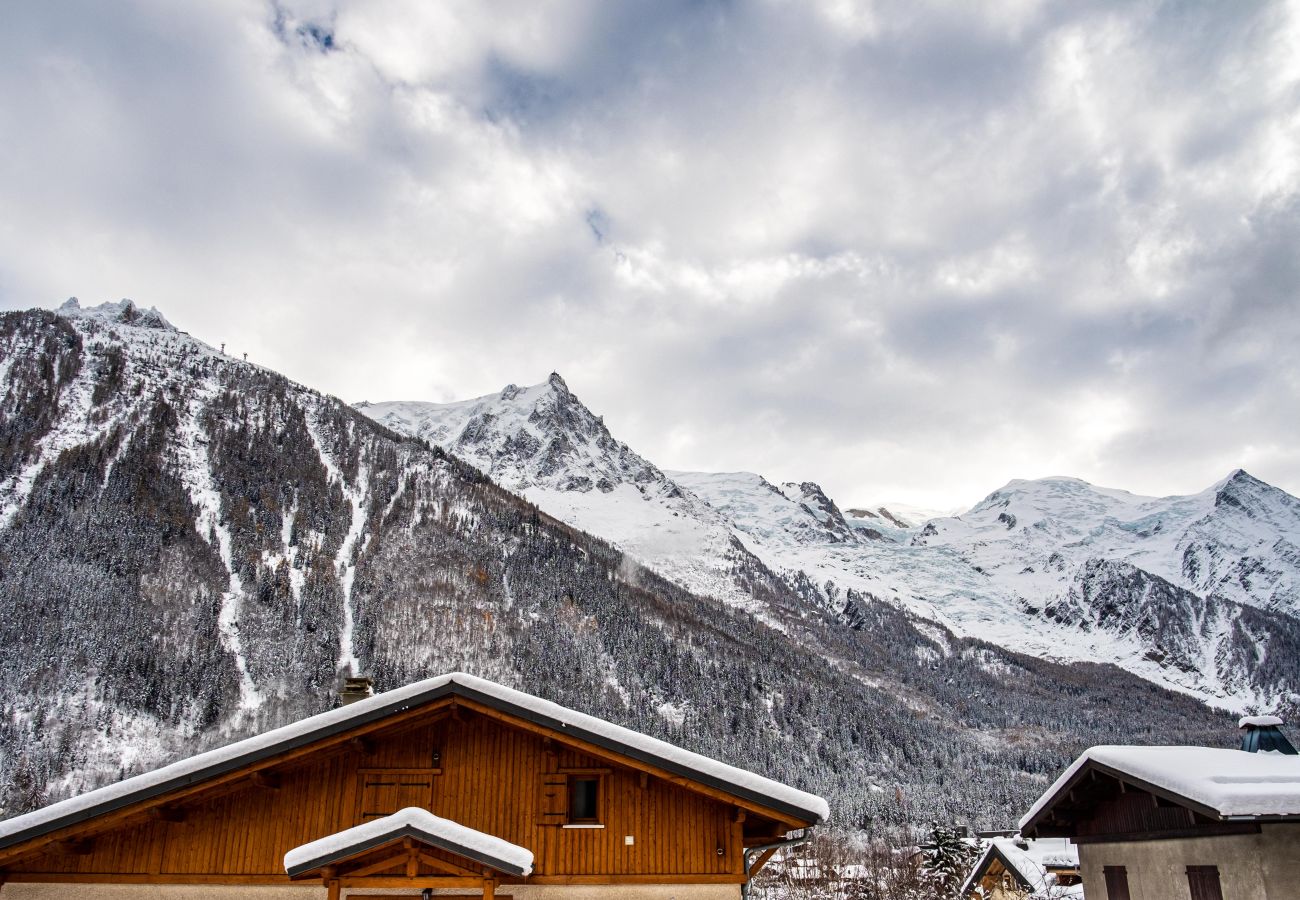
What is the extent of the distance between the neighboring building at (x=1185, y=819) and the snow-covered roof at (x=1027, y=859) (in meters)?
18.6

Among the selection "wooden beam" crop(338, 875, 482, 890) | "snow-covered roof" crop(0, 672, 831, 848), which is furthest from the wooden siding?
"wooden beam" crop(338, 875, 482, 890)

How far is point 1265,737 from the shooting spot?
15555 mm

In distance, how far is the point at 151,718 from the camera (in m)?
88.1

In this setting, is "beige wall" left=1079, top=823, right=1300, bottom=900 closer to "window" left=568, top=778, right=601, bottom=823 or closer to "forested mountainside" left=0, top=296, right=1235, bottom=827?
"window" left=568, top=778, right=601, bottom=823

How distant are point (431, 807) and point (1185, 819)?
39.0ft

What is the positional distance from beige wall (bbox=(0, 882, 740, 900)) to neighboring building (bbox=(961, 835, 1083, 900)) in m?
24.6

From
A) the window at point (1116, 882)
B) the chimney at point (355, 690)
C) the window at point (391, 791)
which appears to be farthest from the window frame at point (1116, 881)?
the chimney at point (355, 690)

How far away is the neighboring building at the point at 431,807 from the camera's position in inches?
497

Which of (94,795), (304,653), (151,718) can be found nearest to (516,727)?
(94,795)

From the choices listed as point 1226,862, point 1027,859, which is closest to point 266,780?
point 1226,862

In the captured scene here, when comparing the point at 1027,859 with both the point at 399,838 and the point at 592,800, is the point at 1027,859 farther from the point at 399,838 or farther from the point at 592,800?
the point at 399,838

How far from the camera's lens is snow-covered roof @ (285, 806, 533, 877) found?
36.1 ft

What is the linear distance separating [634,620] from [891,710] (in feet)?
162

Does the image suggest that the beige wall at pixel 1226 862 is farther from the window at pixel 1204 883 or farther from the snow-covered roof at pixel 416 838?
the snow-covered roof at pixel 416 838
